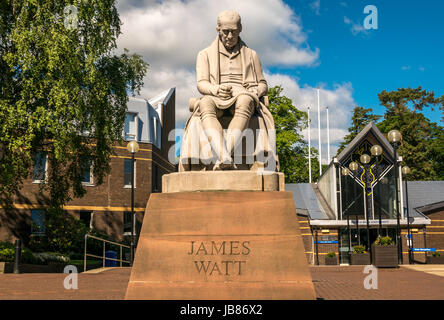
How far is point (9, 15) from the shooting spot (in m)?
17.5

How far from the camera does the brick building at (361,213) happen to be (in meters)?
30.4

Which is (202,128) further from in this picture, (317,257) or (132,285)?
(317,257)

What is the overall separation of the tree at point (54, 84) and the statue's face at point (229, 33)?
971 centimetres

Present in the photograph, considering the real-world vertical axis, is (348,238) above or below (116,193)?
below

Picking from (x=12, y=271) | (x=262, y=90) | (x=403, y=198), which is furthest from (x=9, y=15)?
(x=403, y=198)

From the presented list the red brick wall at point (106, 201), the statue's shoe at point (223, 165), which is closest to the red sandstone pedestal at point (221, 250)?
the statue's shoe at point (223, 165)

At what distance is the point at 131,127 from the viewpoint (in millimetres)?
35031

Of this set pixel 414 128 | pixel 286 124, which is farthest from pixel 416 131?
pixel 286 124

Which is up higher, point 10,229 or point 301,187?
point 301,187

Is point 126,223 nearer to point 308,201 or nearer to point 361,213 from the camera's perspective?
point 308,201

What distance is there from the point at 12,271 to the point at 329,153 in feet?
133


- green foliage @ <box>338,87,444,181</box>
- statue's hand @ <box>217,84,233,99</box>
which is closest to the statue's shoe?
statue's hand @ <box>217,84,233,99</box>

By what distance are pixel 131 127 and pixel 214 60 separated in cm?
2810

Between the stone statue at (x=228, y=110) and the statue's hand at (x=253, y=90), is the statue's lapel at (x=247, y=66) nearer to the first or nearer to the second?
the stone statue at (x=228, y=110)
